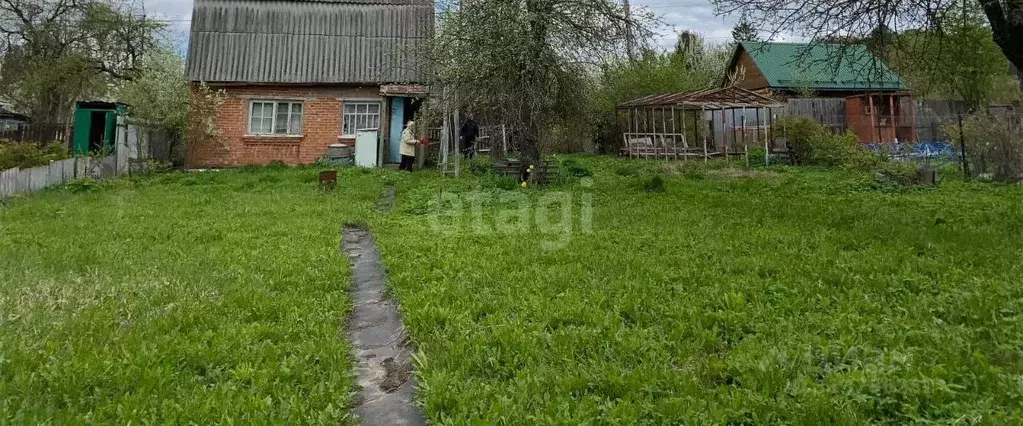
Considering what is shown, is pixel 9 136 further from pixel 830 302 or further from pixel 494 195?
pixel 830 302

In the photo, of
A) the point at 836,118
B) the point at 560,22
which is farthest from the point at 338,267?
the point at 836,118

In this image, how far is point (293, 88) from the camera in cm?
1692

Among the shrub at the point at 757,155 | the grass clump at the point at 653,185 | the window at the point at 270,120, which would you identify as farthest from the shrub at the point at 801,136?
the window at the point at 270,120

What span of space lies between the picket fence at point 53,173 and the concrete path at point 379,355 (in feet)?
26.7

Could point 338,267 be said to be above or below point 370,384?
above

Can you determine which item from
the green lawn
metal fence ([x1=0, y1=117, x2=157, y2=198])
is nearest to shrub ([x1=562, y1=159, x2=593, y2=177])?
the green lawn

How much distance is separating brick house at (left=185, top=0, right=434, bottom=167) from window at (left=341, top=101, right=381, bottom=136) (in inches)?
1.1

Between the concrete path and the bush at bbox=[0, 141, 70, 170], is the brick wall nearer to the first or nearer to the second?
the bush at bbox=[0, 141, 70, 170]

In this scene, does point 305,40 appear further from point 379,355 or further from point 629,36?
point 379,355

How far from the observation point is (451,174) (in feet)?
46.3

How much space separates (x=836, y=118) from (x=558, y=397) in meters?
24.1

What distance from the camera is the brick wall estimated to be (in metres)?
16.7

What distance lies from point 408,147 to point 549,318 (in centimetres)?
1171

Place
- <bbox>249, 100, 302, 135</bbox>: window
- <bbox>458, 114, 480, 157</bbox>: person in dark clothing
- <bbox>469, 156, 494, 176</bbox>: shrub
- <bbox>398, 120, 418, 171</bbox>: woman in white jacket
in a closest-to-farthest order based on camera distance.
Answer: <bbox>469, 156, 494, 176</bbox>: shrub, <bbox>398, 120, 418, 171</bbox>: woman in white jacket, <bbox>249, 100, 302, 135</bbox>: window, <bbox>458, 114, 480, 157</bbox>: person in dark clothing
